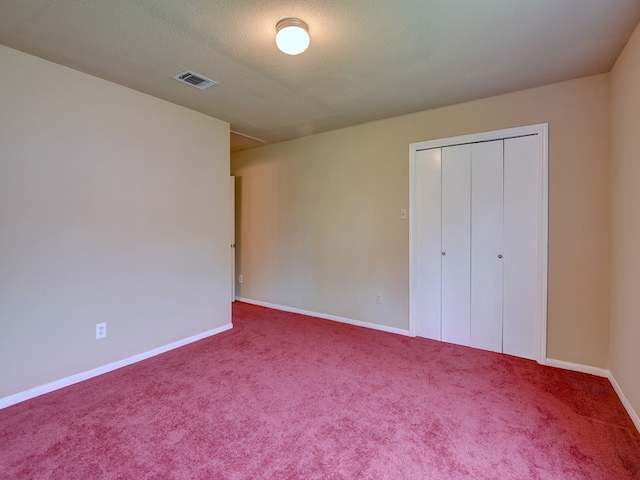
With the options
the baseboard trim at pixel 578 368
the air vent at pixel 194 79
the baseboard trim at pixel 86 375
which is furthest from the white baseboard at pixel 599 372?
the air vent at pixel 194 79

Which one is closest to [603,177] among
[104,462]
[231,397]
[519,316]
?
[519,316]

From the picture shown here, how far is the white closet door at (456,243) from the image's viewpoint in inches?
119

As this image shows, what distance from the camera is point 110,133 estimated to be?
256 centimetres

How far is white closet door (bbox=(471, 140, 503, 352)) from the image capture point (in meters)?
2.86

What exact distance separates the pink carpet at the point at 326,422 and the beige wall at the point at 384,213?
2.45ft

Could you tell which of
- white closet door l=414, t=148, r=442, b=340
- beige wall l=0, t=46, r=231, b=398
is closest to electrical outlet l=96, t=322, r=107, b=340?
beige wall l=0, t=46, r=231, b=398

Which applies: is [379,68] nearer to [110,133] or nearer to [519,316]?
[110,133]

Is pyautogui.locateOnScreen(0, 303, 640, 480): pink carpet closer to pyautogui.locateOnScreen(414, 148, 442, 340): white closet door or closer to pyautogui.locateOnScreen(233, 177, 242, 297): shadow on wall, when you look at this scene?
pyautogui.locateOnScreen(414, 148, 442, 340): white closet door

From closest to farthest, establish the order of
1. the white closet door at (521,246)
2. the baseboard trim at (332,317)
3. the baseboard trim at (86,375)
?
the baseboard trim at (86,375)
the white closet door at (521,246)
the baseboard trim at (332,317)

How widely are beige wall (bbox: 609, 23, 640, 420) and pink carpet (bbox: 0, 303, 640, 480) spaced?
1.01 ft

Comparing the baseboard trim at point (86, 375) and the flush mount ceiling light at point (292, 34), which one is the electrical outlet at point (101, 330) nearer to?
the baseboard trim at point (86, 375)

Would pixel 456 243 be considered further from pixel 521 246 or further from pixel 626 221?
pixel 626 221

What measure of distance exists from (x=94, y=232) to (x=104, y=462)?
168 centimetres

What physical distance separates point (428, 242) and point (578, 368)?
63.1 inches
